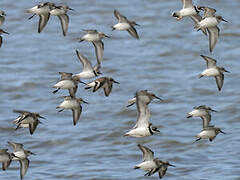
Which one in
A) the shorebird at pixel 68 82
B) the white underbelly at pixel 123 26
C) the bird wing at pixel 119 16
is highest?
the bird wing at pixel 119 16

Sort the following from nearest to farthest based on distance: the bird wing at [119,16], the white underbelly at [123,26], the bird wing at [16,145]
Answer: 1. the bird wing at [119,16]
2. the bird wing at [16,145]
3. the white underbelly at [123,26]

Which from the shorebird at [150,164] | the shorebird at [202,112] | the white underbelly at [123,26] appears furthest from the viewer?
the shorebird at [202,112]

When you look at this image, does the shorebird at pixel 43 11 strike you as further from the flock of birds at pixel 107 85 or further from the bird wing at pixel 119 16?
the bird wing at pixel 119 16

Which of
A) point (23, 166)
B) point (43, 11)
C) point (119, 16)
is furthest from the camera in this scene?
point (23, 166)

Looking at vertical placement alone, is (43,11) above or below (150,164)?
above

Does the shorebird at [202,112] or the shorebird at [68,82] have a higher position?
the shorebird at [68,82]

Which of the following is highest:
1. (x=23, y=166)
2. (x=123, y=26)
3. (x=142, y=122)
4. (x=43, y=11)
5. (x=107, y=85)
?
(x=43, y=11)

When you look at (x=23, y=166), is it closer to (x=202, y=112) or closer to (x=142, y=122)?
(x=142, y=122)

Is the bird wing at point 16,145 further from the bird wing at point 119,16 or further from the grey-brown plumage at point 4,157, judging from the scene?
the bird wing at point 119,16

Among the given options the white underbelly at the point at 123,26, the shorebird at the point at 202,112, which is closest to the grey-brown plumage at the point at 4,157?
the white underbelly at the point at 123,26

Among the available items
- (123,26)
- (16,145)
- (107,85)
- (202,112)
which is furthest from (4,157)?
(202,112)

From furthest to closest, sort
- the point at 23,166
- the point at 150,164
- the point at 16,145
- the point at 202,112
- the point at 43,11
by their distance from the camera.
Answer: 1. the point at 23,166
2. the point at 202,112
3. the point at 43,11
4. the point at 16,145
5. the point at 150,164

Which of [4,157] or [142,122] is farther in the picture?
[4,157]

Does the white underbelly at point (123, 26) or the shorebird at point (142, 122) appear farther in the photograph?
the white underbelly at point (123, 26)
